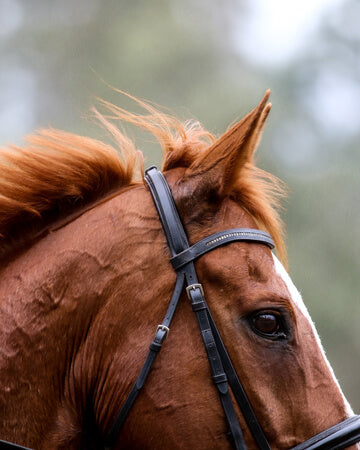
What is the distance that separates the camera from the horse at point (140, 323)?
2213mm

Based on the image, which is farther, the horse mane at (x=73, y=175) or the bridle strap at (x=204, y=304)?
the horse mane at (x=73, y=175)

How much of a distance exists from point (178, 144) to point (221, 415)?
4.65 feet

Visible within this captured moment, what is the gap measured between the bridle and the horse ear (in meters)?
0.21

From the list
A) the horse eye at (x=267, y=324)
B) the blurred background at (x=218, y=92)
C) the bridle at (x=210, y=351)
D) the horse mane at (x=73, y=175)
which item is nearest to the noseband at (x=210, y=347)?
the bridle at (x=210, y=351)

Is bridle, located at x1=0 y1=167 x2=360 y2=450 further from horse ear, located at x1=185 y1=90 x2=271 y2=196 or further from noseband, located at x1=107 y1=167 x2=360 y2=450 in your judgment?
horse ear, located at x1=185 y1=90 x2=271 y2=196

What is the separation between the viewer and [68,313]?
7.57 feet

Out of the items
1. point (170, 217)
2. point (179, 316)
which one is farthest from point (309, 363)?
point (170, 217)

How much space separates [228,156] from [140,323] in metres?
0.87

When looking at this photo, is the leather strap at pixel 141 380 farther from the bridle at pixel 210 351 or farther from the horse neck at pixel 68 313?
the horse neck at pixel 68 313

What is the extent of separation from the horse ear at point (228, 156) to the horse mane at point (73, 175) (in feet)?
0.48

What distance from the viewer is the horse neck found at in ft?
7.36

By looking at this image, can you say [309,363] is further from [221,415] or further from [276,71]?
[276,71]

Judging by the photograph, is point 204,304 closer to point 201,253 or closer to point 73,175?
point 201,253

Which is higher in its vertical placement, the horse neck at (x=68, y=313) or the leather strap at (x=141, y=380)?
the horse neck at (x=68, y=313)
